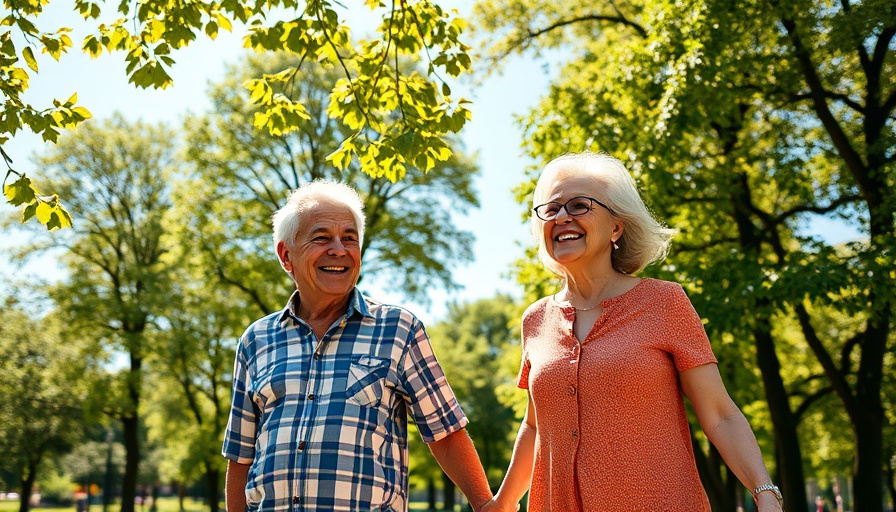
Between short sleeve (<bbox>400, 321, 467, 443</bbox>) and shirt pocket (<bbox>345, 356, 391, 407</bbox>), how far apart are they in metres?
0.12

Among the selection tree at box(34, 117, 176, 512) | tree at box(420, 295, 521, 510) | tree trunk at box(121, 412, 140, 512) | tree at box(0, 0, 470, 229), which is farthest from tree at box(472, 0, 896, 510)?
tree at box(420, 295, 521, 510)

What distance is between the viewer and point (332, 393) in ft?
11.8

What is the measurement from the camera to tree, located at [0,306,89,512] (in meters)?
33.1

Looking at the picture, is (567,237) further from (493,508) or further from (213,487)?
(213,487)

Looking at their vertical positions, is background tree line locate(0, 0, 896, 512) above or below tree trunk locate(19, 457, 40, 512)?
above

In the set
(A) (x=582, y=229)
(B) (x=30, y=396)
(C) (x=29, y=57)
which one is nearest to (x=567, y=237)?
(A) (x=582, y=229)

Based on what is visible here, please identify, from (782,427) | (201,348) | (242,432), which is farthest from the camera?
(201,348)

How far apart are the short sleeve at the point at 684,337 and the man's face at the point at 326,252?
54.0 inches

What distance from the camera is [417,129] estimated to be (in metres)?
5.85

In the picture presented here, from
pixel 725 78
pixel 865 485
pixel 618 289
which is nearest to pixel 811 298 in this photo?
pixel 725 78

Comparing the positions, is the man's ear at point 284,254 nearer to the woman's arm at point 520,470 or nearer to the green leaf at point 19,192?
the woman's arm at point 520,470

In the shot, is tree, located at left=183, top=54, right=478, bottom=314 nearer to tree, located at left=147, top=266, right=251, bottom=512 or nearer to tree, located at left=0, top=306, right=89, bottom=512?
tree, located at left=147, top=266, right=251, bottom=512

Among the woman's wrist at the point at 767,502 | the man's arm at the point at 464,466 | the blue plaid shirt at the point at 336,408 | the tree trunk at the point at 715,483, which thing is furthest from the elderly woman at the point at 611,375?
the tree trunk at the point at 715,483

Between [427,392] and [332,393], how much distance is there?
441 mm
